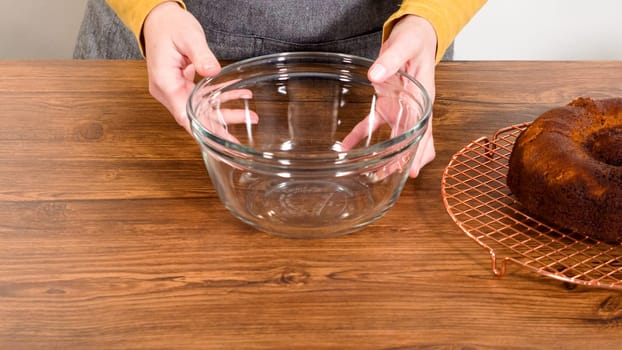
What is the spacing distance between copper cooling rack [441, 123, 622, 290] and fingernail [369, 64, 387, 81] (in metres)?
0.13

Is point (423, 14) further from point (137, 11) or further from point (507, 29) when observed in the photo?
point (507, 29)

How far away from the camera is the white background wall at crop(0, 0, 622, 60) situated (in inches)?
93.8

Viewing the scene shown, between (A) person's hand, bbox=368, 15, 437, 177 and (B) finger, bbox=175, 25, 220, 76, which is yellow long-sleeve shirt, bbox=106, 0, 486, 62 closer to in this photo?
(A) person's hand, bbox=368, 15, 437, 177

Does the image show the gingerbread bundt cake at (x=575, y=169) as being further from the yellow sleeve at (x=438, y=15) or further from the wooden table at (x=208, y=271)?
the yellow sleeve at (x=438, y=15)

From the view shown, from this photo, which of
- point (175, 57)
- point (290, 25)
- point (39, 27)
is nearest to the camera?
point (175, 57)

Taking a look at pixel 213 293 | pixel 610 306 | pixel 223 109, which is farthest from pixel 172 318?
pixel 610 306

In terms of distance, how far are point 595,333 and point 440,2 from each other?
0.58 metres

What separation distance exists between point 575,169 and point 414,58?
0.92 ft

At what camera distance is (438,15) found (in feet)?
3.60

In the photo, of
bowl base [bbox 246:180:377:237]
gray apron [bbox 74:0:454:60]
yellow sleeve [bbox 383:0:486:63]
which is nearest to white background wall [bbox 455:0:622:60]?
gray apron [bbox 74:0:454:60]

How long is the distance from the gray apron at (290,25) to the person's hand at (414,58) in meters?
0.24

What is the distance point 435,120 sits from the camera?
1.11m

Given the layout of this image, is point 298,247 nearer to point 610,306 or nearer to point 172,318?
point 172,318

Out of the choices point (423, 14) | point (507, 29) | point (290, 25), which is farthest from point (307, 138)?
point (507, 29)
